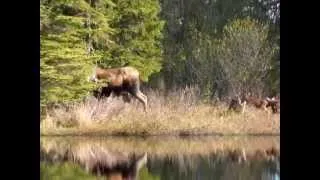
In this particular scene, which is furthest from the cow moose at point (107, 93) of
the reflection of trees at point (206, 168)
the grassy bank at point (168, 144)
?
the reflection of trees at point (206, 168)

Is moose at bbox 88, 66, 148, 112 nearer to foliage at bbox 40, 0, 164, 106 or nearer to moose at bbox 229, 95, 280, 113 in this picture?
foliage at bbox 40, 0, 164, 106

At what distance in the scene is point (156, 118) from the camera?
6.55ft

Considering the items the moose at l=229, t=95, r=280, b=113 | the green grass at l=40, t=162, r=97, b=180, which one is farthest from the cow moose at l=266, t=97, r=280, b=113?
the green grass at l=40, t=162, r=97, b=180

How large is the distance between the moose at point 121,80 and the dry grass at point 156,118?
0.03 meters

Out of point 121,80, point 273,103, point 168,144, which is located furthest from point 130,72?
point 273,103

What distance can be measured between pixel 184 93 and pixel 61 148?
1.87 ft

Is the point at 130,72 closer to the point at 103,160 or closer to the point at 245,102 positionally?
the point at 103,160

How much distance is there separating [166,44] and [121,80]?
0.84 feet

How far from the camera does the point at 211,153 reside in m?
1.91

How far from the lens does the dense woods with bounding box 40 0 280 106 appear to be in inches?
75.0

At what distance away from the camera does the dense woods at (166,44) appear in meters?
1.91

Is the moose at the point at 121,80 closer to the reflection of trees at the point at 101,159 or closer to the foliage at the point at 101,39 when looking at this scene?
the foliage at the point at 101,39
